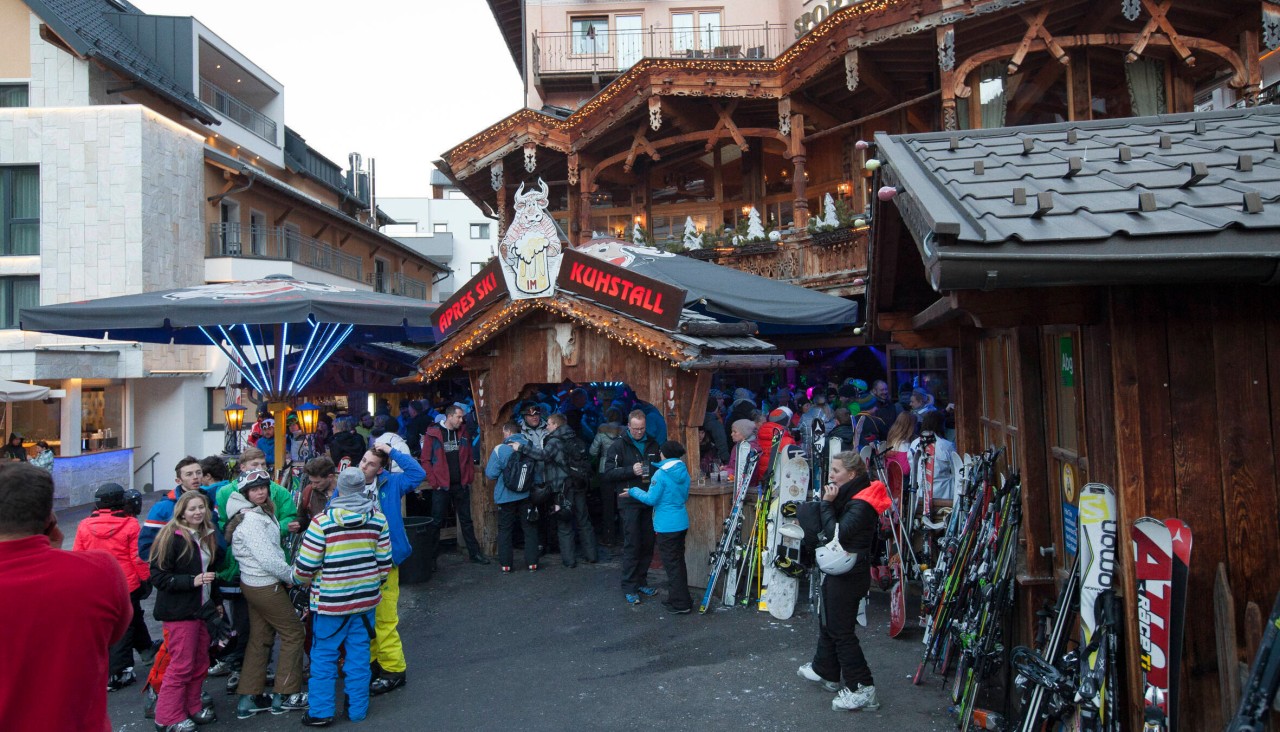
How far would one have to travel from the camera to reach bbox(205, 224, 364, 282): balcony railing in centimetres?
2397

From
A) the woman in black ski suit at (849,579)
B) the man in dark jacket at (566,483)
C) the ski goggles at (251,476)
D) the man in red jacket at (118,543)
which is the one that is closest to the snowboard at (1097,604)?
the woman in black ski suit at (849,579)

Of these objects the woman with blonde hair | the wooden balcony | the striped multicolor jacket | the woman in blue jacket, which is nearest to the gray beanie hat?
the striped multicolor jacket

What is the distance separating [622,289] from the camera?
8688mm

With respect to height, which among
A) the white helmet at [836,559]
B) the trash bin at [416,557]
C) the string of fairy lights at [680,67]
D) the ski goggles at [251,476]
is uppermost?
the string of fairy lights at [680,67]

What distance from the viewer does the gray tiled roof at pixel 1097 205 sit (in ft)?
9.98

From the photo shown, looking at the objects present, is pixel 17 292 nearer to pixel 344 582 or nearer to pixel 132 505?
pixel 132 505

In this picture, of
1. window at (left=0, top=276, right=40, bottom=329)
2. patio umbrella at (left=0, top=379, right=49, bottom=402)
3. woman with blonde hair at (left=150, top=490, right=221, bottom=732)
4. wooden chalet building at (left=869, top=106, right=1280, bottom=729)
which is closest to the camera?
wooden chalet building at (left=869, top=106, right=1280, bottom=729)

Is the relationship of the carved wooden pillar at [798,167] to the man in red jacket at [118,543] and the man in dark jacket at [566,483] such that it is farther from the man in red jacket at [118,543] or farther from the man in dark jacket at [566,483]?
the man in red jacket at [118,543]

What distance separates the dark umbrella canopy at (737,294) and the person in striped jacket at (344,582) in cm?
518

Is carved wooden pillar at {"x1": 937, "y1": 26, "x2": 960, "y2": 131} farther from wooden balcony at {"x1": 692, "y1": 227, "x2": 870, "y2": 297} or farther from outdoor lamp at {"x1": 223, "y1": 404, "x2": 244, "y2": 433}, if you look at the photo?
outdoor lamp at {"x1": 223, "y1": 404, "x2": 244, "y2": 433}

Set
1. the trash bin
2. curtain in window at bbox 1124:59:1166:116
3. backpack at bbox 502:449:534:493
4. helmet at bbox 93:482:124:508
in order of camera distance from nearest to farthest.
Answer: helmet at bbox 93:482:124:508
the trash bin
backpack at bbox 502:449:534:493
curtain in window at bbox 1124:59:1166:116

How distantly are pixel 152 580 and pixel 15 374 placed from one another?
1810cm

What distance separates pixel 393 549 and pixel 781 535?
11.2 ft

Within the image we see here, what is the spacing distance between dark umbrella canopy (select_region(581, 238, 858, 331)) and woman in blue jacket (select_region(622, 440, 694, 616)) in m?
2.74
